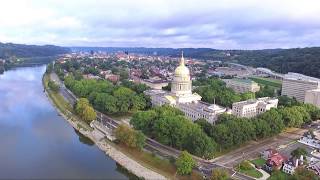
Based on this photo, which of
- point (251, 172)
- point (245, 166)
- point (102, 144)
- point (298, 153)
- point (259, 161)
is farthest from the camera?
point (102, 144)

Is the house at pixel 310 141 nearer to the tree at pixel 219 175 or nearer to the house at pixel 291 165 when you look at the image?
the house at pixel 291 165

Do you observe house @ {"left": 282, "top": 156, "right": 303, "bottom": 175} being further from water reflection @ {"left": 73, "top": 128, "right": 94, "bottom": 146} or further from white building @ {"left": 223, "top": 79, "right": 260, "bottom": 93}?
white building @ {"left": 223, "top": 79, "right": 260, "bottom": 93}

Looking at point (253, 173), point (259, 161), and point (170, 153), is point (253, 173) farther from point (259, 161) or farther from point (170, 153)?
point (170, 153)

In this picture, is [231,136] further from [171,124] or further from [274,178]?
[274,178]

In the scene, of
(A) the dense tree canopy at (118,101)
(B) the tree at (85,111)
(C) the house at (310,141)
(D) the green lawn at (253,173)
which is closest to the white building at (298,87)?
(C) the house at (310,141)

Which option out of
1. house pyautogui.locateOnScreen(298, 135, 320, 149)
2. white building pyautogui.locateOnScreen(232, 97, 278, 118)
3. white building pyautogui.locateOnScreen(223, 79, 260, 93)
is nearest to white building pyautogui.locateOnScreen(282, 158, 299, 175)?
house pyautogui.locateOnScreen(298, 135, 320, 149)

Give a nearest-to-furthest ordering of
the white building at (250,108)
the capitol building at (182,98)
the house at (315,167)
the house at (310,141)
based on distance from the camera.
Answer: the house at (315,167) < the house at (310,141) < the white building at (250,108) < the capitol building at (182,98)

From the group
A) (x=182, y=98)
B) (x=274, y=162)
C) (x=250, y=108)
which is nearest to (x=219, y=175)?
(x=274, y=162)
